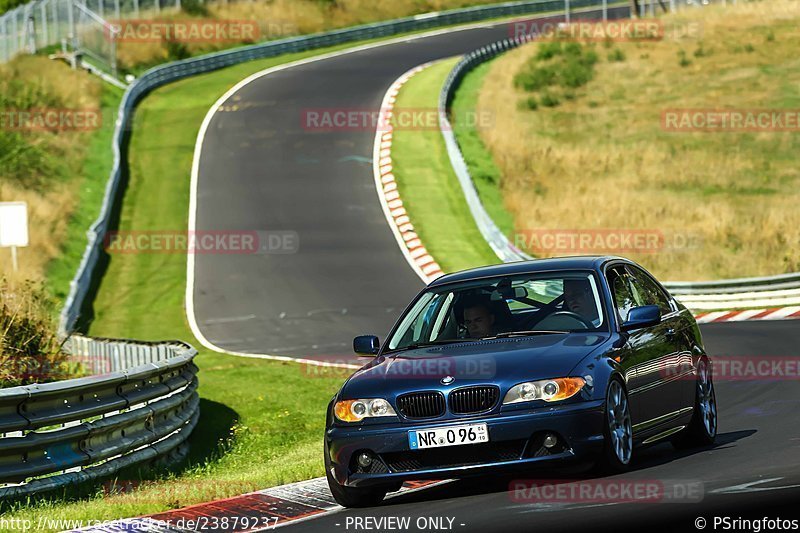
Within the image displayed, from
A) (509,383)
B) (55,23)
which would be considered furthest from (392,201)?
(509,383)

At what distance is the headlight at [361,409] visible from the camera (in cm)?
870

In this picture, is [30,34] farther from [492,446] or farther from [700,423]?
[492,446]

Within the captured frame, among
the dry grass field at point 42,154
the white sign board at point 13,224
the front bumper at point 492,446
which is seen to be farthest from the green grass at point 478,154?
the front bumper at point 492,446

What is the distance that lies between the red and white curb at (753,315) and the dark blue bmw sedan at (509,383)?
16319mm

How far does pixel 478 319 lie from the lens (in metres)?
9.67

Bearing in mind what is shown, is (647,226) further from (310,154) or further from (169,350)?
(169,350)

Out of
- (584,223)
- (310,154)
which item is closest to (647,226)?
(584,223)

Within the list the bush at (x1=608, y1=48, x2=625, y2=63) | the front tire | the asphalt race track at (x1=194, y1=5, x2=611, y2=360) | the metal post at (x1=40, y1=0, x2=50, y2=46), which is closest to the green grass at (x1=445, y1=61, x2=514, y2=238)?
the asphalt race track at (x1=194, y1=5, x2=611, y2=360)

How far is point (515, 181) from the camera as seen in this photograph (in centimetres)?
4044

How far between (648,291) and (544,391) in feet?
8.59

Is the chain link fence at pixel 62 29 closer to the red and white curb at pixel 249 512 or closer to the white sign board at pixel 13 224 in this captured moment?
the white sign board at pixel 13 224

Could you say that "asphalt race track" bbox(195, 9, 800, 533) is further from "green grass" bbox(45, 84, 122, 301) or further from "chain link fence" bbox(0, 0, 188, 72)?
"chain link fence" bbox(0, 0, 188, 72)

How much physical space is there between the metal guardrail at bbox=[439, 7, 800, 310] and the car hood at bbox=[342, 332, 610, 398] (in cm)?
1889

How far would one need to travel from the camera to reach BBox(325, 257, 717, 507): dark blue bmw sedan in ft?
27.6
